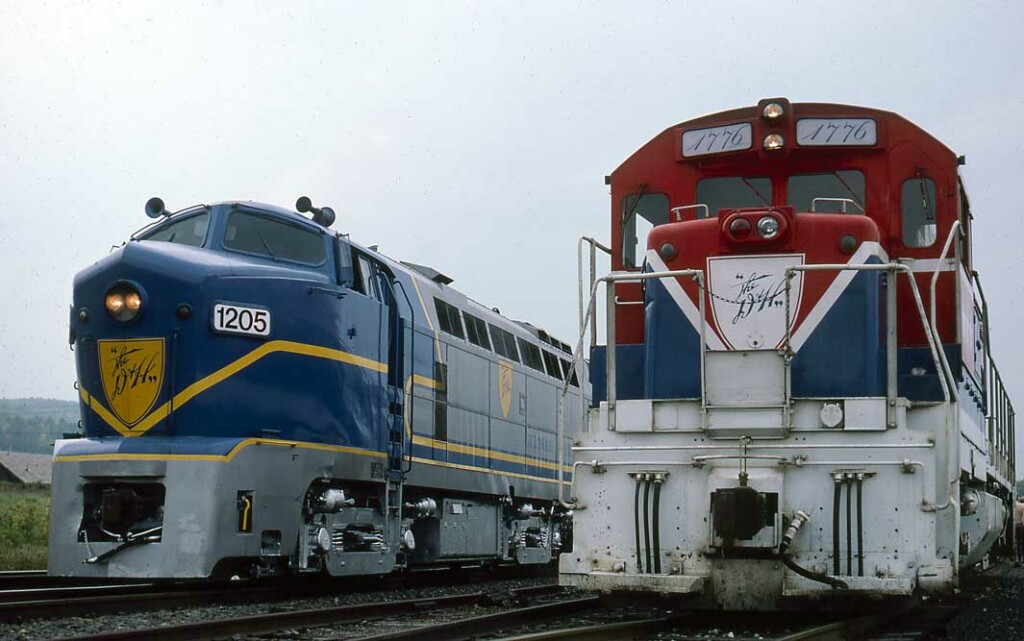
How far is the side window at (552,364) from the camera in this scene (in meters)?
18.3

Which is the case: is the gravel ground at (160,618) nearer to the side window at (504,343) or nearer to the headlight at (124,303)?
the headlight at (124,303)

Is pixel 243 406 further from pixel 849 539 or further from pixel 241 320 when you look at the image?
pixel 849 539

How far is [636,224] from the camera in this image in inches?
375

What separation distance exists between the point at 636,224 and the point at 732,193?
31.8 inches

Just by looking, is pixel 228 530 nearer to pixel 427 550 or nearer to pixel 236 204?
pixel 236 204

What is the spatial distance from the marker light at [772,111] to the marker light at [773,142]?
118 millimetres

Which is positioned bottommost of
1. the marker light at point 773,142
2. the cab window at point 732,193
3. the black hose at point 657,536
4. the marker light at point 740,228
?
the black hose at point 657,536

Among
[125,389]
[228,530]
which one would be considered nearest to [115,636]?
[228,530]

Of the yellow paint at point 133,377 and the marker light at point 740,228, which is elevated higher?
the marker light at point 740,228

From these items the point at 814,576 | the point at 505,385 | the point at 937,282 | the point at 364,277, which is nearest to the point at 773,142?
the point at 937,282

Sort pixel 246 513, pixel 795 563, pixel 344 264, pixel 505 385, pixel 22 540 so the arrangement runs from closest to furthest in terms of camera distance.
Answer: pixel 795 563, pixel 246 513, pixel 344 264, pixel 505 385, pixel 22 540

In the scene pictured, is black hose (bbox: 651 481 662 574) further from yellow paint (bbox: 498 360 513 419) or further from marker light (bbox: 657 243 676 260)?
yellow paint (bbox: 498 360 513 419)

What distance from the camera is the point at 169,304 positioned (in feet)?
32.6

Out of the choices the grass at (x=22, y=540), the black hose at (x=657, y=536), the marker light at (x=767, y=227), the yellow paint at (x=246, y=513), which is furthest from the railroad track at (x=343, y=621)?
the grass at (x=22, y=540)
